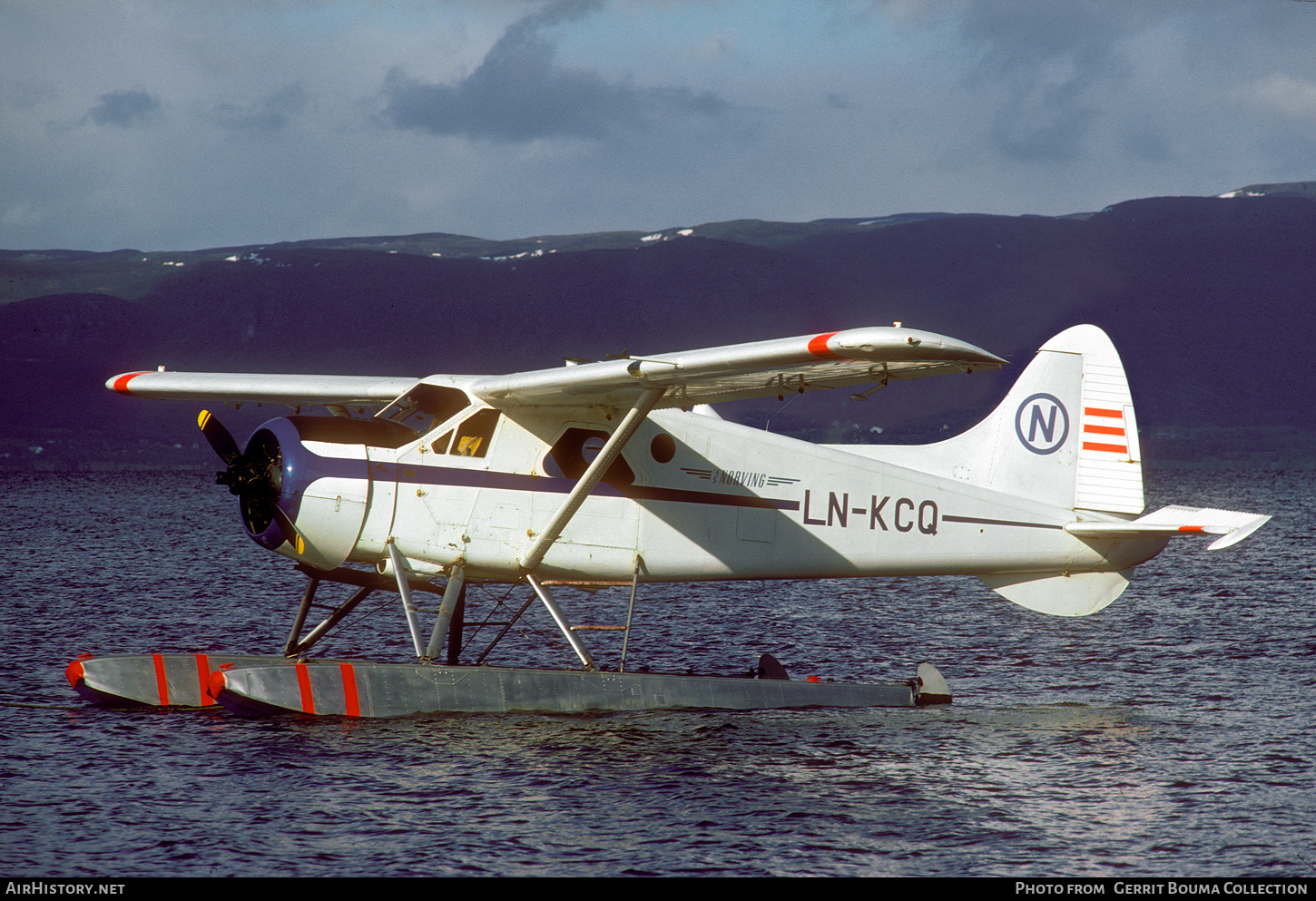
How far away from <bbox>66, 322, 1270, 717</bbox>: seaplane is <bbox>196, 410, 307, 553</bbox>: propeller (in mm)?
25

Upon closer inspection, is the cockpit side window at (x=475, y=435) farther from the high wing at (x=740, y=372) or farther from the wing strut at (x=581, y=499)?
the wing strut at (x=581, y=499)

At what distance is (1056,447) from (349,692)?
27.2ft

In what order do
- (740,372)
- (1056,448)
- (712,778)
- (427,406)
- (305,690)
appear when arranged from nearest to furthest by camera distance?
(740,372)
(712,778)
(305,690)
(427,406)
(1056,448)

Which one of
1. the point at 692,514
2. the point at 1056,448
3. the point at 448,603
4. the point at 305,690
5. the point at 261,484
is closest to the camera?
the point at 305,690

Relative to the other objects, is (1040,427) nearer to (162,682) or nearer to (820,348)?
(820,348)

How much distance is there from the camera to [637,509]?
40.5ft

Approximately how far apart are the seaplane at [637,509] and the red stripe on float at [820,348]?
0.15 meters

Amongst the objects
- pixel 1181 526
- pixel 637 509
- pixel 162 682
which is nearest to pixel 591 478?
pixel 637 509

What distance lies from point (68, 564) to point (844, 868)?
105 ft

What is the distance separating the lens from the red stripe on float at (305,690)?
10914mm

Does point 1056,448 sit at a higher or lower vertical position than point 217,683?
higher

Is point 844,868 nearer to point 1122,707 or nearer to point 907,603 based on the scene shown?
point 1122,707

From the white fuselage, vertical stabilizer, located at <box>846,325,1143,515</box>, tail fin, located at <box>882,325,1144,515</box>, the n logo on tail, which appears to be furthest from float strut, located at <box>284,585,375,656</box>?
the n logo on tail

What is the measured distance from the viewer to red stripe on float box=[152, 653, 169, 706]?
12.3m
